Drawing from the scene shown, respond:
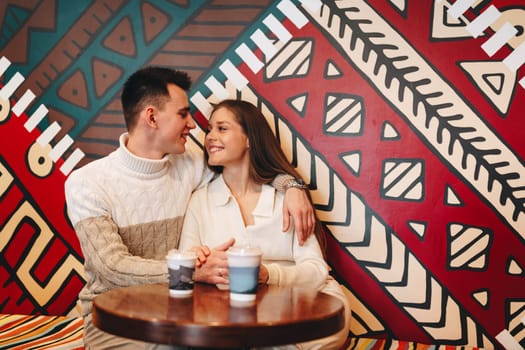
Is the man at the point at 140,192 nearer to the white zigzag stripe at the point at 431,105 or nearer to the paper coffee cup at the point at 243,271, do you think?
the paper coffee cup at the point at 243,271

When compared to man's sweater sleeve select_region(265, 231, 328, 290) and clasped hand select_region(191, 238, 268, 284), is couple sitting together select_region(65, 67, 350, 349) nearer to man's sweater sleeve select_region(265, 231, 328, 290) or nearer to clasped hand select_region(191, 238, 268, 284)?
man's sweater sleeve select_region(265, 231, 328, 290)

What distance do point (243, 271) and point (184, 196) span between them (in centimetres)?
97

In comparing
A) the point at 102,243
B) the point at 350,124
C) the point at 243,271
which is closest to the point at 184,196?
the point at 102,243

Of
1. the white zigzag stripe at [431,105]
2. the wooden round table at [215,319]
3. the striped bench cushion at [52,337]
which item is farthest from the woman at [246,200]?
the wooden round table at [215,319]

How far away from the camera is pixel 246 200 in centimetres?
251

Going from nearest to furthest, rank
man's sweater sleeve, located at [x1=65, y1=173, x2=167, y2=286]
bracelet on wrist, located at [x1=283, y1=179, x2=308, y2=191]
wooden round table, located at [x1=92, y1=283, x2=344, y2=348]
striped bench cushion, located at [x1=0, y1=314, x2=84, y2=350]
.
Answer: wooden round table, located at [x1=92, y1=283, x2=344, y2=348]
man's sweater sleeve, located at [x1=65, y1=173, x2=167, y2=286]
striped bench cushion, located at [x1=0, y1=314, x2=84, y2=350]
bracelet on wrist, located at [x1=283, y1=179, x2=308, y2=191]

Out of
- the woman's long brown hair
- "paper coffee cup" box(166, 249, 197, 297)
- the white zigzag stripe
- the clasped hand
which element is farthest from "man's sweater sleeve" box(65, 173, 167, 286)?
the white zigzag stripe

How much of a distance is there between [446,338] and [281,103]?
130 cm

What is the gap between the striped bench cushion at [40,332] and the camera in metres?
2.33

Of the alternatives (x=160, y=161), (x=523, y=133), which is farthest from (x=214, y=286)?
(x=523, y=133)

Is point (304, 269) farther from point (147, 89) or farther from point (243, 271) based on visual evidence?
point (147, 89)

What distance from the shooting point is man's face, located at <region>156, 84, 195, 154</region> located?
7.82 ft

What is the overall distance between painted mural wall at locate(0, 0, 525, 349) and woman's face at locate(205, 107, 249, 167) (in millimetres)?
251

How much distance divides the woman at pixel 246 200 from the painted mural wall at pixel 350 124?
195 millimetres
